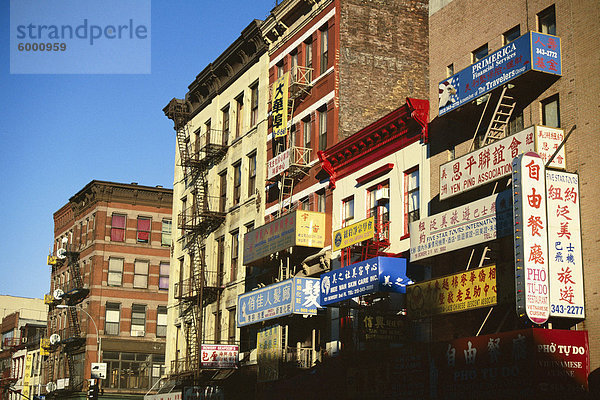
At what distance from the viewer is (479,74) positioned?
2695 cm

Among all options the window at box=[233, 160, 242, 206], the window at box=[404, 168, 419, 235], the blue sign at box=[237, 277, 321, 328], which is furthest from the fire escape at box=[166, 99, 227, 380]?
the window at box=[404, 168, 419, 235]

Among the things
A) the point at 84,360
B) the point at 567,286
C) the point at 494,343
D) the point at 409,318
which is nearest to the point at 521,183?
the point at 567,286

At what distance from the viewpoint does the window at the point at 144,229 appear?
236 ft

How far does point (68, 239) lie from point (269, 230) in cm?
4390

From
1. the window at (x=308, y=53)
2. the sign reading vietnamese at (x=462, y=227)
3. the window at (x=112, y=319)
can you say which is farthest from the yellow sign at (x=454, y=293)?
the window at (x=112, y=319)

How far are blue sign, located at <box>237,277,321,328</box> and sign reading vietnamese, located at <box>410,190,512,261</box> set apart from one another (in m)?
7.89

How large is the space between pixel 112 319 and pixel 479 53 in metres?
47.0

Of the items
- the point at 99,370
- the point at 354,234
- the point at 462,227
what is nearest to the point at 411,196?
the point at 354,234

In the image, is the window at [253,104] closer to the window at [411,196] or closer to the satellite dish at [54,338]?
the window at [411,196]

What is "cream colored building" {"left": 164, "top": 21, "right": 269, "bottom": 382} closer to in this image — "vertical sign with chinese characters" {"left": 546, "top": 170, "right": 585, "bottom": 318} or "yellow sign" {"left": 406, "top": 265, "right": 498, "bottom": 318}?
"yellow sign" {"left": 406, "top": 265, "right": 498, "bottom": 318}

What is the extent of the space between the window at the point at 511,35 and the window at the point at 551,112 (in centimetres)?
288

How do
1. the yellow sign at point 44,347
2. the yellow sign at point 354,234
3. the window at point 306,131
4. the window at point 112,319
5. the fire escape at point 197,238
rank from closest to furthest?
the yellow sign at point 354,234 → the window at point 306,131 → the fire escape at point 197,238 → the window at point 112,319 → the yellow sign at point 44,347

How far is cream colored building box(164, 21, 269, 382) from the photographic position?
45.8 m

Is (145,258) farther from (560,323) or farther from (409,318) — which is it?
(560,323)
